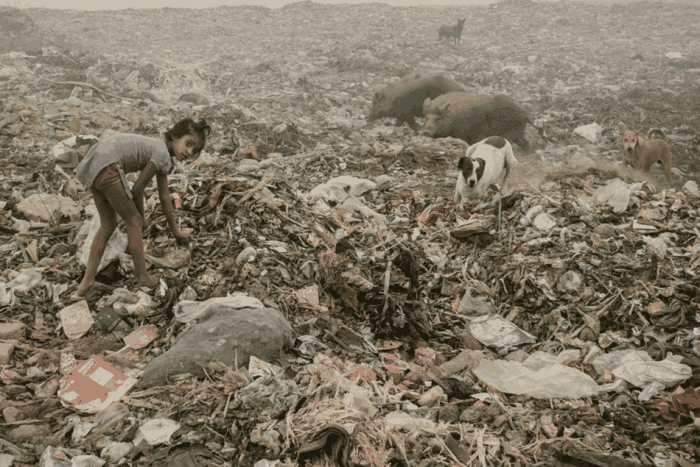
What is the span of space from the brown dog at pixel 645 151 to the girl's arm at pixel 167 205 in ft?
19.8

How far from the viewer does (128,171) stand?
138 inches

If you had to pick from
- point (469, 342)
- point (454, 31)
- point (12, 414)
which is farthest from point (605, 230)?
point (454, 31)

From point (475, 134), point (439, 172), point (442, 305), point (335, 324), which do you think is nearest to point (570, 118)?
point (475, 134)

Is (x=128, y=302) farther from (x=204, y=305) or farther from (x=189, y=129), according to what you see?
(x=189, y=129)

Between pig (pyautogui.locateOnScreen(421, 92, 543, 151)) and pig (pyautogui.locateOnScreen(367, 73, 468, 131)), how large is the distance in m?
1.07

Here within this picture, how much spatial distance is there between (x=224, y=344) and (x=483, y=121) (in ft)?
24.4

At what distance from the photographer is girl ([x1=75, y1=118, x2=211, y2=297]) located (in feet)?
10.7

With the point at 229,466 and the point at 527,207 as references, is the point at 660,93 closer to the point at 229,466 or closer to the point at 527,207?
the point at 527,207

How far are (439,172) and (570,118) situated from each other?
15.0 ft

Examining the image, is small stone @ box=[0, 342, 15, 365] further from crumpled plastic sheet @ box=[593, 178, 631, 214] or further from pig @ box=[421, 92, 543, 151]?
pig @ box=[421, 92, 543, 151]

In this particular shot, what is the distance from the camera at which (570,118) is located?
32.3 feet

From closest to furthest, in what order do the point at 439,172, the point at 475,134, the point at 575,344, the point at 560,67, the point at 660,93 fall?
the point at 575,344
the point at 439,172
the point at 475,134
the point at 660,93
the point at 560,67

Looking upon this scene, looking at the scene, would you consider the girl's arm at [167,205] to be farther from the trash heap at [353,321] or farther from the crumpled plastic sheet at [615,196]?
the crumpled plastic sheet at [615,196]

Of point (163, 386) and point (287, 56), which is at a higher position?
point (287, 56)
